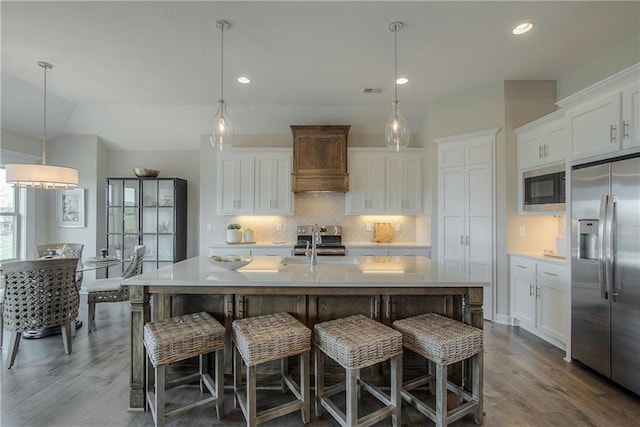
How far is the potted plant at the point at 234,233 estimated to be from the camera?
4.89 metres

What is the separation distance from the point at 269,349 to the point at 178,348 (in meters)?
0.55

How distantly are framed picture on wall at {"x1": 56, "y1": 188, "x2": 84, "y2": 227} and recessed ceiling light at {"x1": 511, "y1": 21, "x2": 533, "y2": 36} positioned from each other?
6565 mm

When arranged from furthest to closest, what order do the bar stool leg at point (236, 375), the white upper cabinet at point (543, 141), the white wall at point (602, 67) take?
the white upper cabinet at point (543, 141), the white wall at point (602, 67), the bar stool leg at point (236, 375)

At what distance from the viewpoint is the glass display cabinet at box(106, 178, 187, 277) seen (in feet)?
17.3

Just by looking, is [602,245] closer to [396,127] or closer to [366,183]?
[396,127]

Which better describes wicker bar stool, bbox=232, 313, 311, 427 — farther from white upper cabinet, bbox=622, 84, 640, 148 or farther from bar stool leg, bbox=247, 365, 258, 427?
white upper cabinet, bbox=622, 84, 640, 148

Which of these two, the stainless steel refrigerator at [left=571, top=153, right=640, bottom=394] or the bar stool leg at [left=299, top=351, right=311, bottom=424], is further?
the stainless steel refrigerator at [left=571, top=153, right=640, bottom=394]

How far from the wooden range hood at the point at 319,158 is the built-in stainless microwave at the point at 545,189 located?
7.87 feet

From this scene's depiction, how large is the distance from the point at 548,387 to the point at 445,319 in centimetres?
119

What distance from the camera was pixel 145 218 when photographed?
532 cm

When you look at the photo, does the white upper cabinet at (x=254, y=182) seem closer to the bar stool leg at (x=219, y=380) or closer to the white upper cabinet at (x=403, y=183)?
the white upper cabinet at (x=403, y=183)

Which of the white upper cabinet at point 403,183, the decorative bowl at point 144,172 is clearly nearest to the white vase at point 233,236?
the decorative bowl at point 144,172

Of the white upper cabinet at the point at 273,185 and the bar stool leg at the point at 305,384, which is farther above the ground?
the white upper cabinet at the point at 273,185

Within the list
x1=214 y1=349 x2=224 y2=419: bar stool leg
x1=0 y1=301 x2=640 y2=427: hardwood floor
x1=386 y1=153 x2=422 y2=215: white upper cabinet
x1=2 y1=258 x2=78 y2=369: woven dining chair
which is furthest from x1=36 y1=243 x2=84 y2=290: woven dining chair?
x1=386 y1=153 x2=422 y2=215: white upper cabinet
